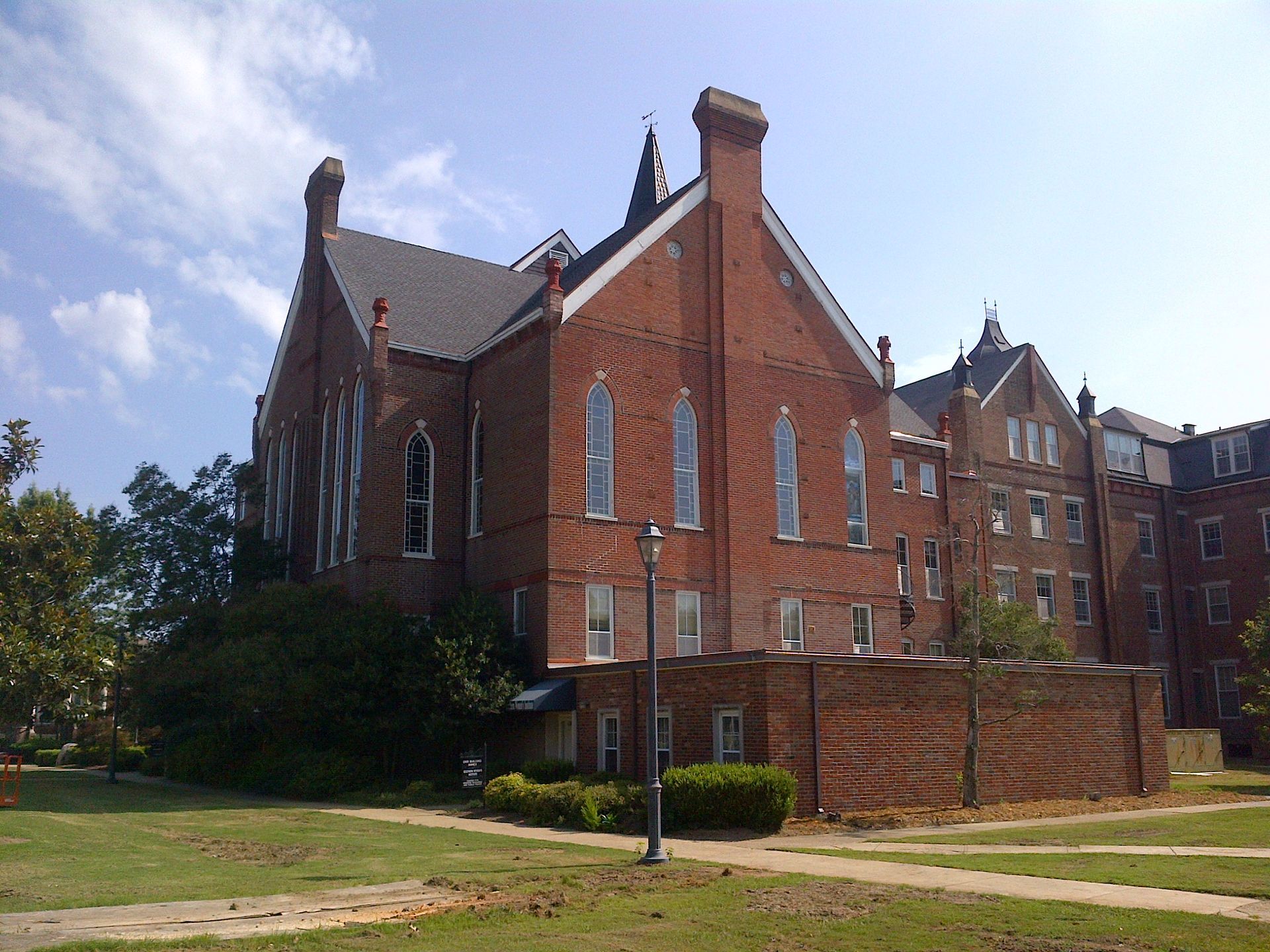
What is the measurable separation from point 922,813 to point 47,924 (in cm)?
1582

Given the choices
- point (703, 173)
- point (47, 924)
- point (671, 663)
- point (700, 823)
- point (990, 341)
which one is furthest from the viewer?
point (990, 341)

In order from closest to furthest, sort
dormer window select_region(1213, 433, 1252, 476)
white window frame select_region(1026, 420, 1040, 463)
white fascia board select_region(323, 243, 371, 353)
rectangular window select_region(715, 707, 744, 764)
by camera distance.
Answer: rectangular window select_region(715, 707, 744, 764) → white fascia board select_region(323, 243, 371, 353) → white window frame select_region(1026, 420, 1040, 463) → dormer window select_region(1213, 433, 1252, 476)

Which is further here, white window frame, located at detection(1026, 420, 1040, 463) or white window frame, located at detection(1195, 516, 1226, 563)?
white window frame, located at detection(1195, 516, 1226, 563)

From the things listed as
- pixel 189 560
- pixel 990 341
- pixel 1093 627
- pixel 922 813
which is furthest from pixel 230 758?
pixel 990 341

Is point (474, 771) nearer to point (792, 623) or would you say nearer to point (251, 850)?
point (251, 850)

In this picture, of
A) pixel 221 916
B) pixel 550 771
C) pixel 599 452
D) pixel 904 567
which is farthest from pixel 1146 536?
pixel 221 916

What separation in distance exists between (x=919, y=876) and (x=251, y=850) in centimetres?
949

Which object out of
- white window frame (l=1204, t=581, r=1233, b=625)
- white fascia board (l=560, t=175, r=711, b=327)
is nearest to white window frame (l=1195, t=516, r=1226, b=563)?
white window frame (l=1204, t=581, r=1233, b=625)

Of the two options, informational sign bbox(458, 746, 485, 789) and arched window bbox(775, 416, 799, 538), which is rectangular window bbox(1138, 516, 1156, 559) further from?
informational sign bbox(458, 746, 485, 789)

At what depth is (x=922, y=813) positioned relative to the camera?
21.8 metres

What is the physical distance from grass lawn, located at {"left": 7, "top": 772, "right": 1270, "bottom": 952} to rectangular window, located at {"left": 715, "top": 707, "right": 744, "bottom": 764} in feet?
17.2

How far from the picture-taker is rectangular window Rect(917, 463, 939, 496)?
4503cm

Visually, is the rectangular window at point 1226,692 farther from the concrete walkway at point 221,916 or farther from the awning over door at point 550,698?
the concrete walkway at point 221,916

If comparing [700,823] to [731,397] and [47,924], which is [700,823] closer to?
[47,924]
